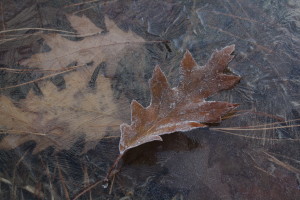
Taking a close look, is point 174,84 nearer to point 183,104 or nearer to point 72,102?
point 183,104

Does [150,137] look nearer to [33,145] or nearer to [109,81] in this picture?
[109,81]

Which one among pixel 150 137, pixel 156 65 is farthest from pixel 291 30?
pixel 150 137

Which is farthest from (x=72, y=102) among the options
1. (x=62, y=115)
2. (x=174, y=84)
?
(x=174, y=84)

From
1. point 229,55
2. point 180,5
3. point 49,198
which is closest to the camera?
point 49,198
